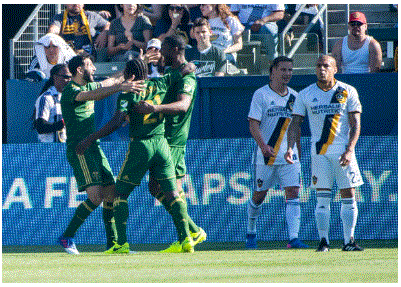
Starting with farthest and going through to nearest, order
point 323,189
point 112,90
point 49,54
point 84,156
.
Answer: point 49,54 → point 84,156 → point 323,189 → point 112,90

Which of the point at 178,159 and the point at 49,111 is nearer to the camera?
the point at 178,159

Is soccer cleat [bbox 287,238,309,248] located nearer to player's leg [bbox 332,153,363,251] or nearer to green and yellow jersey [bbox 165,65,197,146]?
player's leg [bbox 332,153,363,251]

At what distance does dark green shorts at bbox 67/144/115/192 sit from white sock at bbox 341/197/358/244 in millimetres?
2531

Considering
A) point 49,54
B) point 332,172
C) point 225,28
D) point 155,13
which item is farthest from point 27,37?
point 332,172

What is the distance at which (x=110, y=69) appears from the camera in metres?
12.4

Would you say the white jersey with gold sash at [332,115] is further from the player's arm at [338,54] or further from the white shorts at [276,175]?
the player's arm at [338,54]

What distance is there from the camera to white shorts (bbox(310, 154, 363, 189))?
8430 millimetres

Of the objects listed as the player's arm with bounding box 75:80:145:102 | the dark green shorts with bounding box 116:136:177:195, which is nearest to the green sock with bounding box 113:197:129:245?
the dark green shorts with bounding box 116:136:177:195

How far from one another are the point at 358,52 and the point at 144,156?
4.17 m

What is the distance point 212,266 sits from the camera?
7047mm

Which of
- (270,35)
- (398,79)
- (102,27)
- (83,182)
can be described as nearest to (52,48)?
(102,27)

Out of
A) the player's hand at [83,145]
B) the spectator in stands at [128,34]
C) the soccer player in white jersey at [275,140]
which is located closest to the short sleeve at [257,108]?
the soccer player in white jersey at [275,140]

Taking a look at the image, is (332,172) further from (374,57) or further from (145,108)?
(374,57)
